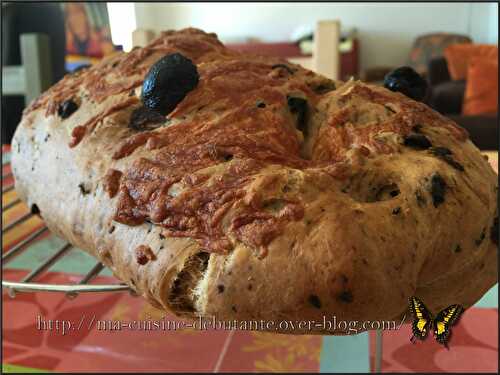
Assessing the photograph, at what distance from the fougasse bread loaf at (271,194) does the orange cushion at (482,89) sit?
2.69 meters

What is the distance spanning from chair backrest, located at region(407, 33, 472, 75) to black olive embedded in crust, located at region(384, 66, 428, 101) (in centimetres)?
462

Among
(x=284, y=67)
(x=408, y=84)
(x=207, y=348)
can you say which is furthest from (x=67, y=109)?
(x=207, y=348)

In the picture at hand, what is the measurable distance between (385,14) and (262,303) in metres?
6.00

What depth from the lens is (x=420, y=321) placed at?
43 cm

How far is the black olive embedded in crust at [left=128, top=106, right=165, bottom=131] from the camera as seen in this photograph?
0.57m

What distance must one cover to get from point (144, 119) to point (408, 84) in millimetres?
315

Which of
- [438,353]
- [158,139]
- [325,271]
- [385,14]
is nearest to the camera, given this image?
[325,271]

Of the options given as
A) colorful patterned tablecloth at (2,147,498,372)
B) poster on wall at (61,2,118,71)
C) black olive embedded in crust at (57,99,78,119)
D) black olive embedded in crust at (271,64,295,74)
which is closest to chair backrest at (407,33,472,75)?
poster on wall at (61,2,118,71)

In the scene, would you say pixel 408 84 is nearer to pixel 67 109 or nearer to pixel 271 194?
pixel 271 194

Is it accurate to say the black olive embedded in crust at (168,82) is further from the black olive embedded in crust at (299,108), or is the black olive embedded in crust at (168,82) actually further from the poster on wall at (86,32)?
the poster on wall at (86,32)

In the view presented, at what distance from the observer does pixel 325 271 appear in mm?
397

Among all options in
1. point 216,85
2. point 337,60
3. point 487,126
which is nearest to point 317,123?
point 216,85

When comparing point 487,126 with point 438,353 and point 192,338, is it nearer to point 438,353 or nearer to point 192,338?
point 438,353

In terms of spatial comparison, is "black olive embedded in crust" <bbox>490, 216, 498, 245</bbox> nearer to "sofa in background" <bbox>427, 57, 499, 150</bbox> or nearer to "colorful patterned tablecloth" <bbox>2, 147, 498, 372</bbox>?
"colorful patterned tablecloth" <bbox>2, 147, 498, 372</bbox>
